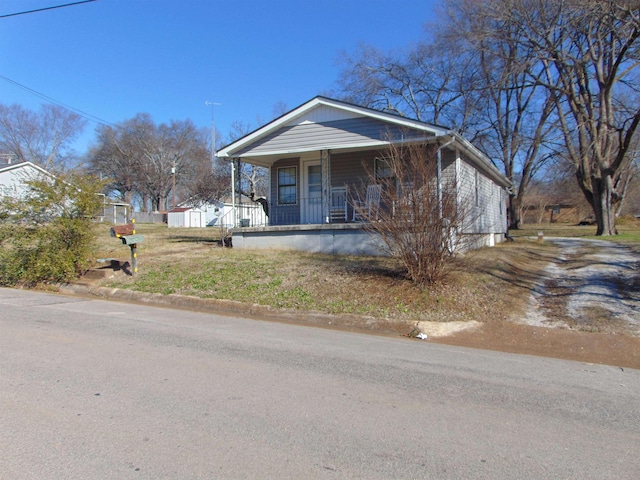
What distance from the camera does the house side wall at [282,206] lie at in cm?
1611

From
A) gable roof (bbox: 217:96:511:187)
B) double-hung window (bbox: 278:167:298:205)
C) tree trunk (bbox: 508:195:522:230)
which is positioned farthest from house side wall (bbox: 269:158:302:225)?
tree trunk (bbox: 508:195:522:230)

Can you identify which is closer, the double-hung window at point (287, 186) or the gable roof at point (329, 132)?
the gable roof at point (329, 132)

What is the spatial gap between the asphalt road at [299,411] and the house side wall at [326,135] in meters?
8.43

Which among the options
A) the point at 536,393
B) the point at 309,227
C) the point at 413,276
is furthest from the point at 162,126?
the point at 536,393

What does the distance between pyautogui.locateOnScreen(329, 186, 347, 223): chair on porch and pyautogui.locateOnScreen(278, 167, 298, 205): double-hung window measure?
154 cm

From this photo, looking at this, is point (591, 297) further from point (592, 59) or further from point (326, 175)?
point (592, 59)

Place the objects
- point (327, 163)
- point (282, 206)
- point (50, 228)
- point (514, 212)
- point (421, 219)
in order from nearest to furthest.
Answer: point (421, 219), point (50, 228), point (327, 163), point (282, 206), point (514, 212)

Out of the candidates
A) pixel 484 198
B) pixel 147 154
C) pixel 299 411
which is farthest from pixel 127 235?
pixel 147 154

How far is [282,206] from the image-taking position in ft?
53.5

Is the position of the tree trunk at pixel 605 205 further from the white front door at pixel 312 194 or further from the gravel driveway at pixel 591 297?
the white front door at pixel 312 194

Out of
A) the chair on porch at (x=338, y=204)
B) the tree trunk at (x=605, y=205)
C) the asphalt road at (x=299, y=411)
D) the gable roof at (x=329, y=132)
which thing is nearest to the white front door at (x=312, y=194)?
the chair on porch at (x=338, y=204)

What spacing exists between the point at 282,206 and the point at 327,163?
2.85 m

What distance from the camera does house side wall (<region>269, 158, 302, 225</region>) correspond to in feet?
52.9

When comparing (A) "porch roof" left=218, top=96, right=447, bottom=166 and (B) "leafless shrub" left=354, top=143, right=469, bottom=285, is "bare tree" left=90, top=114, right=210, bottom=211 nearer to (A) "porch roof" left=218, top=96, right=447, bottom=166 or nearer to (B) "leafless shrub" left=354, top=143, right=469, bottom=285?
(A) "porch roof" left=218, top=96, right=447, bottom=166
